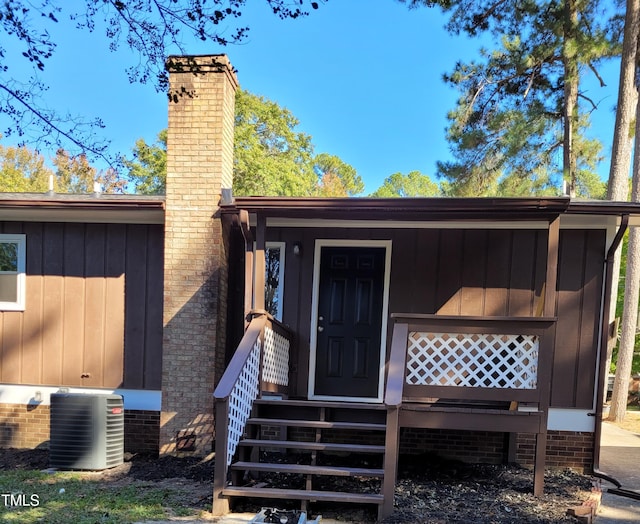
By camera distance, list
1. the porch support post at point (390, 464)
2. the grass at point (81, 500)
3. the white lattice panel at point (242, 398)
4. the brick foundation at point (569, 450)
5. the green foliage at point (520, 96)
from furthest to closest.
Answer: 1. the green foliage at point (520, 96)
2. the brick foundation at point (569, 450)
3. the white lattice panel at point (242, 398)
4. the porch support post at point (390, 464)
5. the grass at point (81, 500)

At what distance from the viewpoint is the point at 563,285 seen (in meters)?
5.79

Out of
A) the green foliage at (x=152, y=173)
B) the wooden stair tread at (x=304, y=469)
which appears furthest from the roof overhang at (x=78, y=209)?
the green foliage at (x=152, y=173)

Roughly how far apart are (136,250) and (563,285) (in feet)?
17.0

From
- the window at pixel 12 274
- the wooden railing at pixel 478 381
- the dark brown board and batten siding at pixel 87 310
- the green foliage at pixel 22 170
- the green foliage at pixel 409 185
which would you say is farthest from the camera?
the green foliage at pixel 409 185

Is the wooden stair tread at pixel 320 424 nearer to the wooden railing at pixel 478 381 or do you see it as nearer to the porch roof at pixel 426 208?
the wooden railing at pixel 478 381

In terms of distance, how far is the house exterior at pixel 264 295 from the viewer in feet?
17.7

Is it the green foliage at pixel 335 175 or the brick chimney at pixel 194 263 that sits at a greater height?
the green foliage at pixel 335 175

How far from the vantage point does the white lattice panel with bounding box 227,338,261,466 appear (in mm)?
4293

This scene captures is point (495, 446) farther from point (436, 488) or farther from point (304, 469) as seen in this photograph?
point (304, 469)

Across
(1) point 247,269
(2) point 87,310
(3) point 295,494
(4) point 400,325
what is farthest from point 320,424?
(2) point 87,310

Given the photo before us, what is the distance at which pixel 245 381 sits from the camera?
4.60m

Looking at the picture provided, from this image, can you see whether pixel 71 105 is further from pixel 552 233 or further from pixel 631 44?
pixel 631 44

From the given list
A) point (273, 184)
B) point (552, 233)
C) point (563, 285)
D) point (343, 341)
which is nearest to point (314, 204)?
point (343, 341)

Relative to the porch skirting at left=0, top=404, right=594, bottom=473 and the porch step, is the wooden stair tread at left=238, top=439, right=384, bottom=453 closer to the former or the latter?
the porch step
